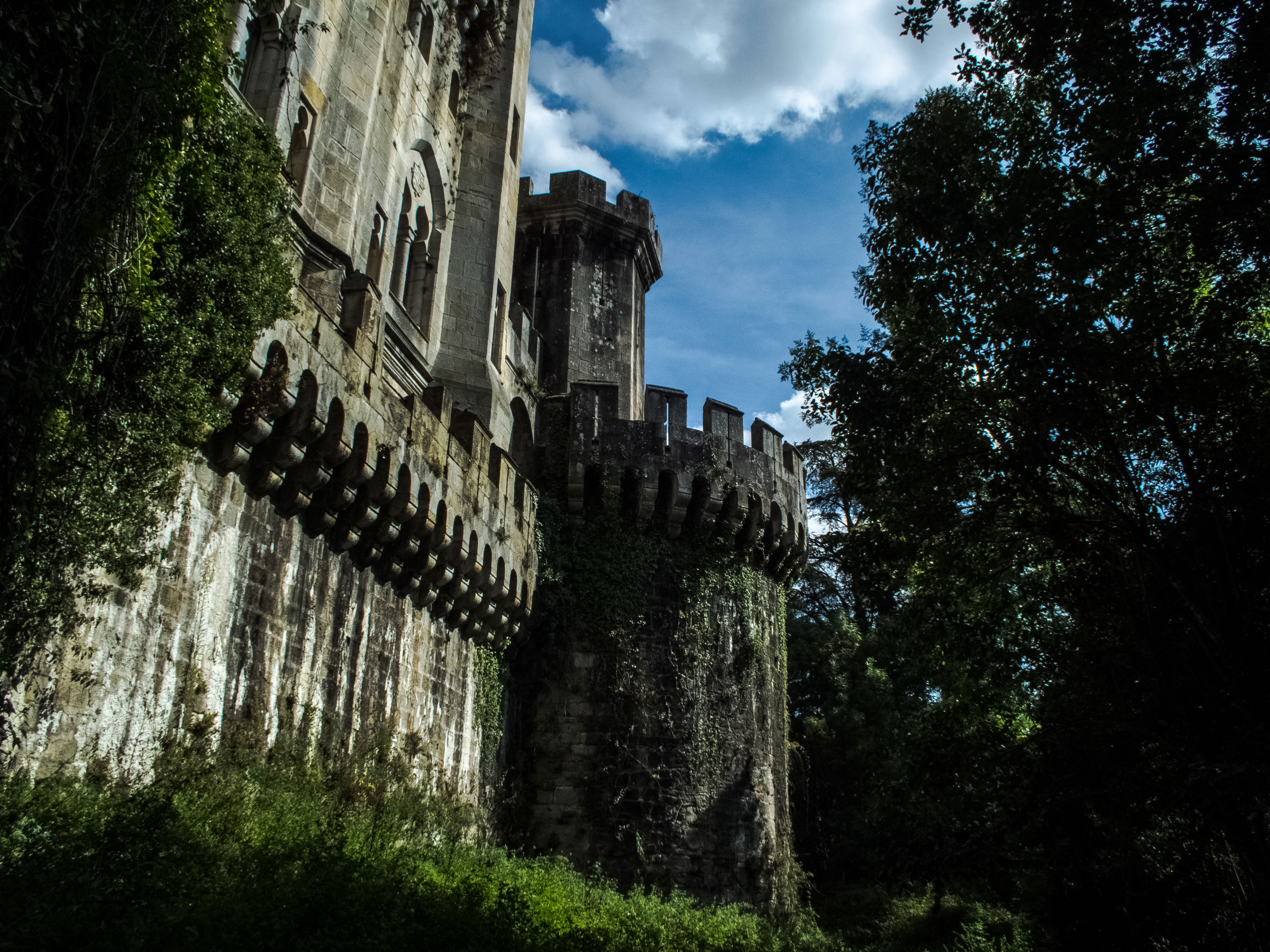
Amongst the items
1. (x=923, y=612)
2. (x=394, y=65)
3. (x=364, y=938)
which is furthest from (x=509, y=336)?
(x=364, y=938)

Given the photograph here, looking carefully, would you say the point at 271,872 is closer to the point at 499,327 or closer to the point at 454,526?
the point at 454,526

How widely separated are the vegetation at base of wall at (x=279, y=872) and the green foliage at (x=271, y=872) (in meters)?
0.01

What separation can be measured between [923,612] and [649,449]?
6083mm

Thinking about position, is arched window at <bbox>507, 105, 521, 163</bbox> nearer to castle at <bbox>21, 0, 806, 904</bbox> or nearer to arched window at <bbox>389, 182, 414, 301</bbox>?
castle at <bbox>21, 0, 806, 904</bbox>

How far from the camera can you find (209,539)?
766cm

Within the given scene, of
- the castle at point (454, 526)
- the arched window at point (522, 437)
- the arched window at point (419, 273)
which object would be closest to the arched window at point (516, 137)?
the castle at point (454, 526)

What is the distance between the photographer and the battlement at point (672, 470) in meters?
15.6

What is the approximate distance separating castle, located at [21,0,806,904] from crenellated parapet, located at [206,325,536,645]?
4 cm

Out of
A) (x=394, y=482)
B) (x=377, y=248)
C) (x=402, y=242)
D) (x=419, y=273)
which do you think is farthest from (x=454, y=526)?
(x=402, y=242)

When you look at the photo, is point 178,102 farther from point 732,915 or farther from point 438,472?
point 732,915

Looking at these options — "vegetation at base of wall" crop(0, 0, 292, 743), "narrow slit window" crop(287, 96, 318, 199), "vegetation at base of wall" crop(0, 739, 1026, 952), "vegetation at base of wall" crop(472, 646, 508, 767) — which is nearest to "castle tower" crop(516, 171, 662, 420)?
"vegetation at base of wall" crop(472, 646, 508, 767)

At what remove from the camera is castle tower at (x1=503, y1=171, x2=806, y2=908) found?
45.9ft

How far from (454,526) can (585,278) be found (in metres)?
11.1

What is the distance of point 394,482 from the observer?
9.84 metres
